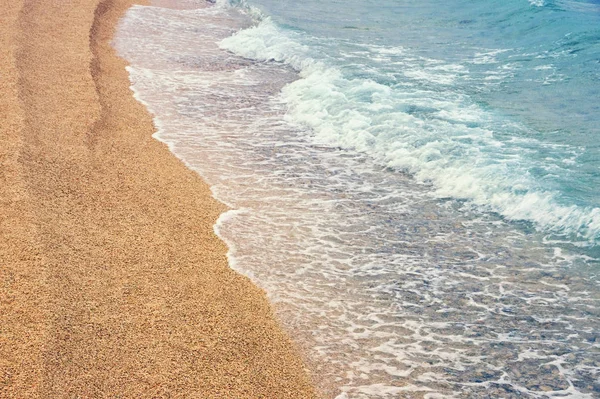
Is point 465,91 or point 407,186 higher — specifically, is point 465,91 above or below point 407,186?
above

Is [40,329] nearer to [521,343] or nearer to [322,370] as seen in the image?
[322,370]

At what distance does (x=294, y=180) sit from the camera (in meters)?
10.5

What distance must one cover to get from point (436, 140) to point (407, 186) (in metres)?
1.77

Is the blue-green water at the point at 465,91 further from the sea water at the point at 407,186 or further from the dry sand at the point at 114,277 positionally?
the dry sand at the point at 114,277

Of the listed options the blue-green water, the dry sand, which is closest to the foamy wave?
the blue-green water

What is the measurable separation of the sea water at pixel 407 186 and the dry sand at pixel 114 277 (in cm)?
43

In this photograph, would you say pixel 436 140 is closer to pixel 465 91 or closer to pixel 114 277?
pixel 465 91

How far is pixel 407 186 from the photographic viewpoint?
1055cm

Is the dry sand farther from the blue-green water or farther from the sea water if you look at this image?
the blue-green water

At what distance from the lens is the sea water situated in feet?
22.3

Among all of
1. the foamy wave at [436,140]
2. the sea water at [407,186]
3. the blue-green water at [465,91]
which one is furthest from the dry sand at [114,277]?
the blue-green water at [465,91]

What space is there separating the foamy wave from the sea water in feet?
0.12

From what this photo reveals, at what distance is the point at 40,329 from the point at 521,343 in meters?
4.50

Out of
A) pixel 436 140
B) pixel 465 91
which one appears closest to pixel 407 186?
Result: pixel 436 140
